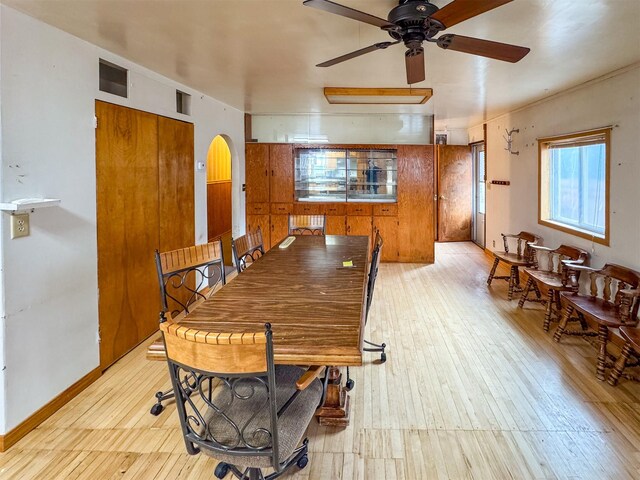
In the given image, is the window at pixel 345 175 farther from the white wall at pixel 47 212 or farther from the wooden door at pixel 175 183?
the white wall at pixel 47 212

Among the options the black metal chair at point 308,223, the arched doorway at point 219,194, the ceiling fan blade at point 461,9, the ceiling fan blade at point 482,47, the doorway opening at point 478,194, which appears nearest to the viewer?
the ceiling fan blade at point 461,9

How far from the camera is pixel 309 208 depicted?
7246mm

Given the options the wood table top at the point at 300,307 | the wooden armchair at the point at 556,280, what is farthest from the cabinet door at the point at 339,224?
the wood table top at the point at 300,307

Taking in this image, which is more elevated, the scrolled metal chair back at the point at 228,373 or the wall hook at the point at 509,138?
the wall hook at the point at 509,138

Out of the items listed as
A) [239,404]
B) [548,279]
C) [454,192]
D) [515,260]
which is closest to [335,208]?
[515,260]

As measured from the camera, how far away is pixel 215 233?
674 cm

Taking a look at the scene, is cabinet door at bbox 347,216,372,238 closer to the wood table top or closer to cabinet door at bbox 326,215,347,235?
cabinet door at bbox 326,215,347,235

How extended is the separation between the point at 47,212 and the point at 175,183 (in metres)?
1.74

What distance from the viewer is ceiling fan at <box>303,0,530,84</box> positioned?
188cm

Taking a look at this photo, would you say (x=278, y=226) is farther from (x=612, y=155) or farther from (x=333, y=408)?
(x=333, y=408)

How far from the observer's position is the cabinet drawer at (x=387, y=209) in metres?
7.20

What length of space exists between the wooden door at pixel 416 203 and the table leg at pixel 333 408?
4.84 m

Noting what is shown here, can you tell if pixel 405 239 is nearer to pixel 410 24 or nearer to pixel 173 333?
pixel 410 24

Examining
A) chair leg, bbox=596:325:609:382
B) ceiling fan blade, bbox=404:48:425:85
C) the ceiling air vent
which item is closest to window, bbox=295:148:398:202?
the ceiling air vent
